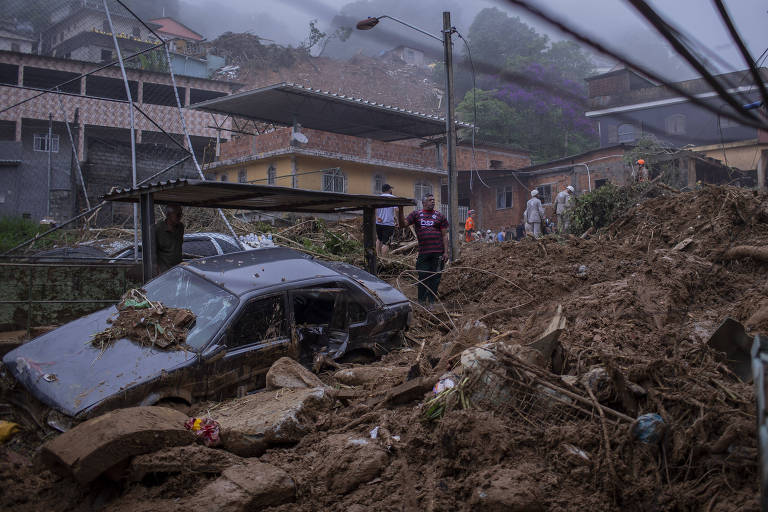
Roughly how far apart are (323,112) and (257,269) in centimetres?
1986

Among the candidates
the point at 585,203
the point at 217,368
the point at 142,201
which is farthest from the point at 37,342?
A: the point at 585,203

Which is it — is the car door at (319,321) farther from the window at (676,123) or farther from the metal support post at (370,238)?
the window at (676,123)

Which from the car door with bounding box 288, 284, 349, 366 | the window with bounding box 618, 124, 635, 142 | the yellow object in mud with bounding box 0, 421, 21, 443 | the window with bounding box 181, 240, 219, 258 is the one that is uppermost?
the window with bounding box 618, 124, 635, 142

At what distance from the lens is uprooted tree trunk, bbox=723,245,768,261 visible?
8.06 m

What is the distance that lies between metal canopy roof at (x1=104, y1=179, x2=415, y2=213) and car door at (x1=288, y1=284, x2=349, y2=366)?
1.45m

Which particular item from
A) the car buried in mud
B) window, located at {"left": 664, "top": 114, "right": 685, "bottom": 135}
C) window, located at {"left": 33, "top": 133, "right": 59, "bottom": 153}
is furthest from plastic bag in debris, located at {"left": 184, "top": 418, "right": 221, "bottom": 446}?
window, located at {"left": 664, "top": 114, "right": 685, "bottom": 135}

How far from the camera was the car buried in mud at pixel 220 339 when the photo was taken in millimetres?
4512

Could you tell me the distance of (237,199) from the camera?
796cm

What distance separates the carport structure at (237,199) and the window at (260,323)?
1611 millimetres

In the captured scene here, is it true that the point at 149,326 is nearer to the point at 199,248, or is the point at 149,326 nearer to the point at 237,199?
the point at 237,199

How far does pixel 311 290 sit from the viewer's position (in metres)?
5.85

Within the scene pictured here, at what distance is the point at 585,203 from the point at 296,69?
41.7m

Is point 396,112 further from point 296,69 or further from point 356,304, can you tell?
point 296,69

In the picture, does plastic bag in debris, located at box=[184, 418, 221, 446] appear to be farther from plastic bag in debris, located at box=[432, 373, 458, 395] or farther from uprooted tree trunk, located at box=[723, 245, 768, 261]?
uprooted tree trunk, located at box=[723, 245, 768, 261]
